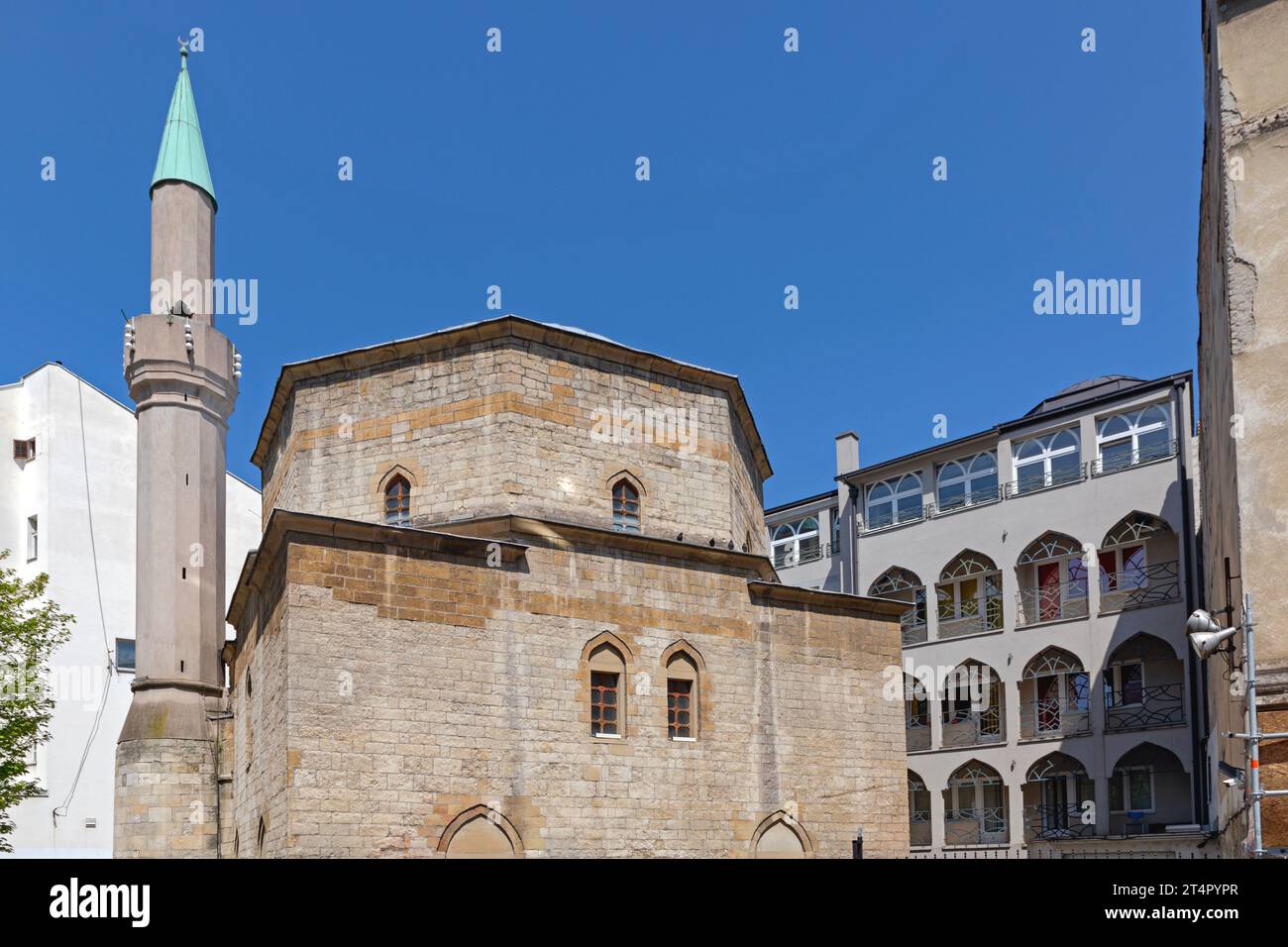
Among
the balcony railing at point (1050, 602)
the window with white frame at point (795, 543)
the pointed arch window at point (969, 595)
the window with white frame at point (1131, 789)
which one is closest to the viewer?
the window with white frame at point (1131, 789)

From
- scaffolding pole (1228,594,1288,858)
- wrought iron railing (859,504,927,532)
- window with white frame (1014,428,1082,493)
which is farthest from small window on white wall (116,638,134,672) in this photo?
scaffolding pole (1228,594,1288,858)

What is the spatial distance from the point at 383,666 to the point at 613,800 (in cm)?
415

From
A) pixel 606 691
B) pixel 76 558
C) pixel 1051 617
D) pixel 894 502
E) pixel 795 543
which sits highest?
pixel 894 502

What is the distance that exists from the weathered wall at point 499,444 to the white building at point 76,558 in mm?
15570

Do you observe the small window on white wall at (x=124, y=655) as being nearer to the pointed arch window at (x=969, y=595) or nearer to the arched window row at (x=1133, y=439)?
the pointed arch window at (x=969, y=595)

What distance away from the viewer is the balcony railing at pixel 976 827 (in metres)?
31.7

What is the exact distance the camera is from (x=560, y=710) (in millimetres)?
18141

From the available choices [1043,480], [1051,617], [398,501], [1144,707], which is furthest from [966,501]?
[398,501]

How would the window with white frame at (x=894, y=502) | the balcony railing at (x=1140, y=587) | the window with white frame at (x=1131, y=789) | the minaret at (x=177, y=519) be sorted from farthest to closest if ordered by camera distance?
the window with white frame at (x=894, y=502) < the window with white frame at (x=1131, y=789) < the balcony railing at (x=1140, y=587) < the minaret at (x=177, y=519)

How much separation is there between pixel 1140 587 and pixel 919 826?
9.29m

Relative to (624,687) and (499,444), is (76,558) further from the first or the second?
(624,687)

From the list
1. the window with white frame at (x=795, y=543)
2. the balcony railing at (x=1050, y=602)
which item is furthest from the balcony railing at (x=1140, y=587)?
the window with white frame at (x=795, y=543)

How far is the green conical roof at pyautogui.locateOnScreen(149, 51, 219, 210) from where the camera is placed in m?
23.9
